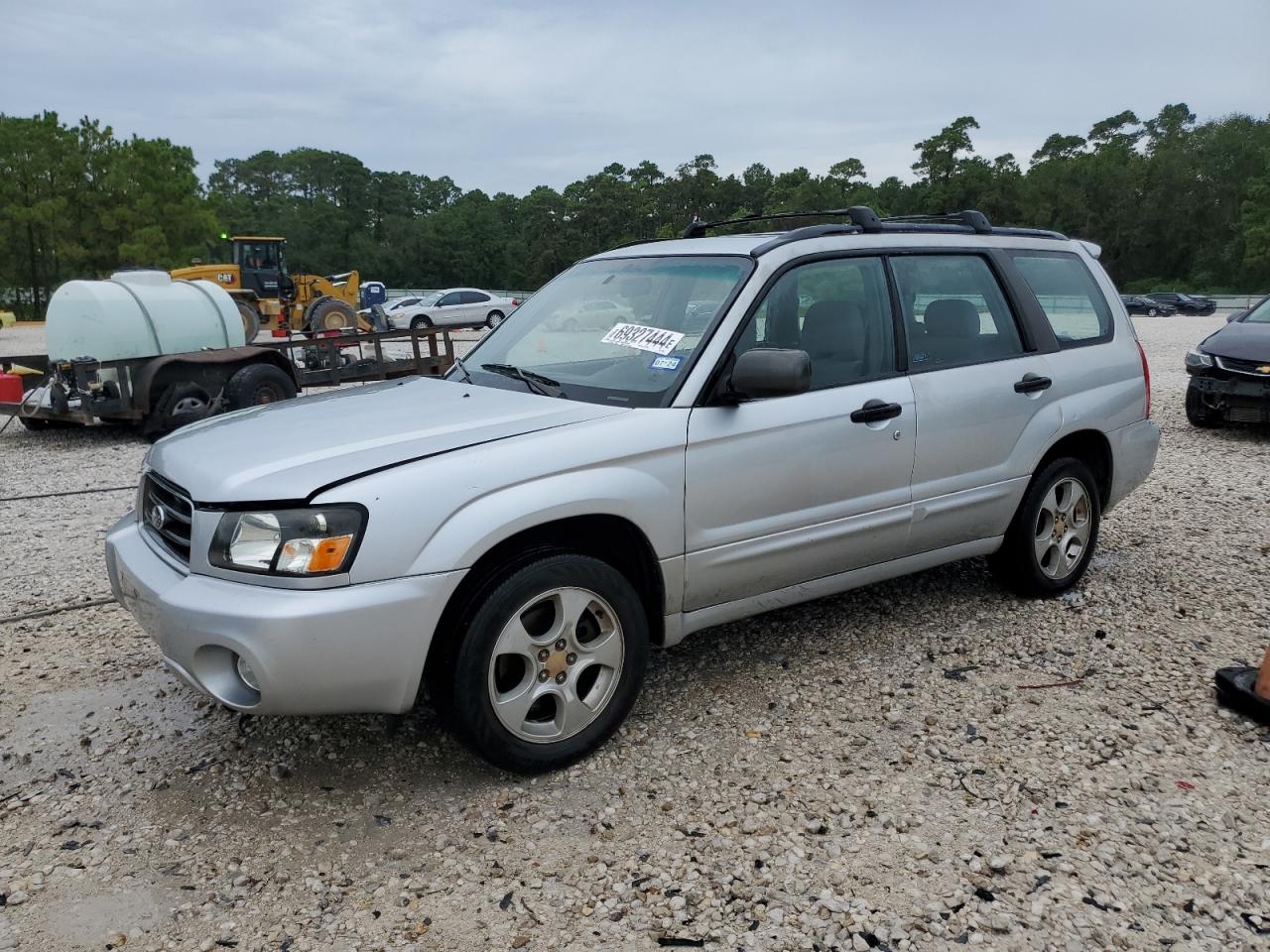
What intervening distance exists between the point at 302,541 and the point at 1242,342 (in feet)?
33.8

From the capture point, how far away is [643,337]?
3746 mm

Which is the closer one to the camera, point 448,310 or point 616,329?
point 616,329

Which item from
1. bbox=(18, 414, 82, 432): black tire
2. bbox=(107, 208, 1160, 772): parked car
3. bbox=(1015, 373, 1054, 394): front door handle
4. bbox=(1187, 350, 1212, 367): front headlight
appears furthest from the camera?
bbox=(18, 414, 82, 432): black tire

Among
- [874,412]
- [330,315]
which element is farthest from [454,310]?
[874,412]

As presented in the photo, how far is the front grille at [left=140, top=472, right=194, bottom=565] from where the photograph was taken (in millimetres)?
3072

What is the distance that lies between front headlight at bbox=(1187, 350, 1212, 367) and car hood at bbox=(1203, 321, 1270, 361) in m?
0.07

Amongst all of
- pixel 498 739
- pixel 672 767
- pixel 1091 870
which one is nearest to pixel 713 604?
pixel 672 767

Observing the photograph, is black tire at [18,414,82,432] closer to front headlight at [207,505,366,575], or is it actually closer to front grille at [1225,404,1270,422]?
front headlight at [207,505,366,575]

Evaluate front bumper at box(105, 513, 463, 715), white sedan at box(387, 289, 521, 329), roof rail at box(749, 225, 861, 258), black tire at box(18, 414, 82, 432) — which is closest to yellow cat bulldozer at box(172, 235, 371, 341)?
white sedan at box(387, 289, 521, 329)

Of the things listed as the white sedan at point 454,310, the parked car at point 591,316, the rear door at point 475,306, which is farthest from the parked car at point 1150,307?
the parked car at point 591,316

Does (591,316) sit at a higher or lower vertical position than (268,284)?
lower

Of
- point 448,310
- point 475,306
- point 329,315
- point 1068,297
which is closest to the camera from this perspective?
point 1068,297

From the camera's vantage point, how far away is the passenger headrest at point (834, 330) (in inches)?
154

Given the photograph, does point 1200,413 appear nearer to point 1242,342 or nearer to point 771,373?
point 1242,342
